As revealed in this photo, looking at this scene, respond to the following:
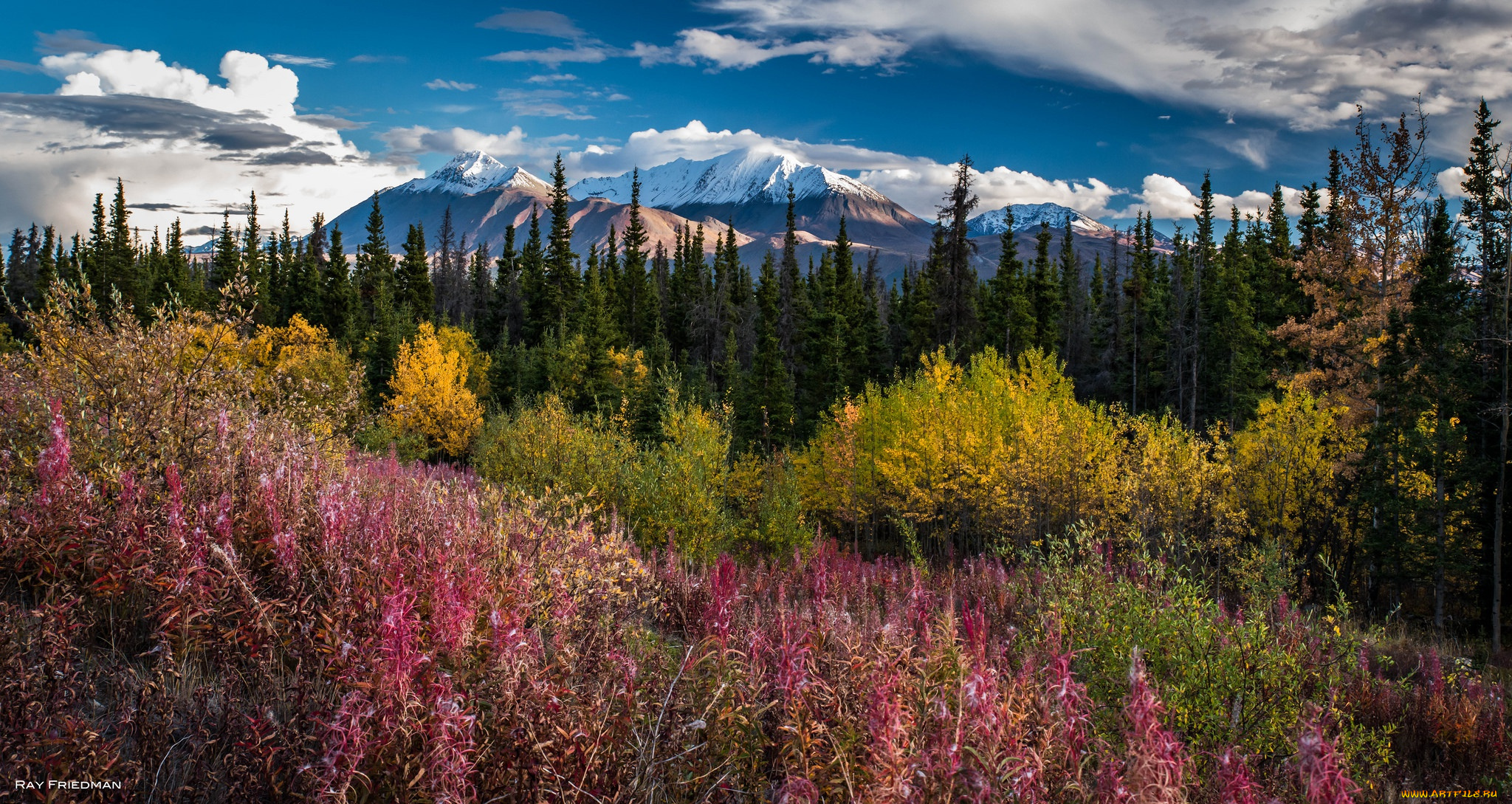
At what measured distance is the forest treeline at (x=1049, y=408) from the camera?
789 inches

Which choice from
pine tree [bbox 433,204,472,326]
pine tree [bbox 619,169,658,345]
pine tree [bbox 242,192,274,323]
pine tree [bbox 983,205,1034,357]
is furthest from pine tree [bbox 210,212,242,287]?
pine tree [bbox 983,205,1034,357]

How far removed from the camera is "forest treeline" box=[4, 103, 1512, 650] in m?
20.0

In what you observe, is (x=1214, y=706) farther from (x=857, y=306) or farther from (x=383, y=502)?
(x=857, y=306)

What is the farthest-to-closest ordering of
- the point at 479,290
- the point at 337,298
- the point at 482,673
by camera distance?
1. the point at 479,290
2. the point at 337,298
3. the point at 482,673

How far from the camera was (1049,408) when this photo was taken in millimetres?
28734

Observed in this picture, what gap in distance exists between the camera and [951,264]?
46188mm

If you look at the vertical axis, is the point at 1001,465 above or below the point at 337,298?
below

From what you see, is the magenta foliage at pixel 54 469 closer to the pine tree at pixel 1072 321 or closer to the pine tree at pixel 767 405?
the pine tree at pixel 767 405

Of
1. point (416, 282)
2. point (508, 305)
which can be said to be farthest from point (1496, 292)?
point (416, 282)

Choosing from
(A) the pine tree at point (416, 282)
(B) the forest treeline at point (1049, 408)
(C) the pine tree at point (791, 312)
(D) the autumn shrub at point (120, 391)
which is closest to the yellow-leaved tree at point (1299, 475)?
(B) the forest treeline at point (1049, 408)
